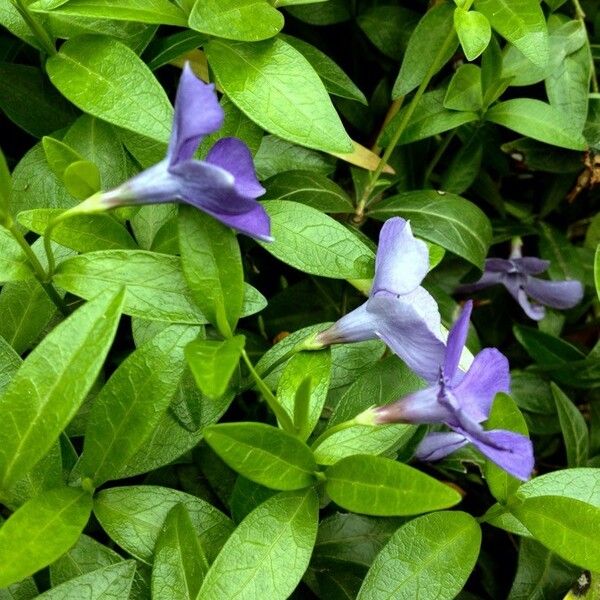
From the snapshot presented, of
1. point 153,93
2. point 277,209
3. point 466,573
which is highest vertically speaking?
point 153,93

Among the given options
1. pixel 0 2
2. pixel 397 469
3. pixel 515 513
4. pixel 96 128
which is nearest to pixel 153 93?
pixel 96 128

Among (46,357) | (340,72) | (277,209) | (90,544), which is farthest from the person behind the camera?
(340,72)

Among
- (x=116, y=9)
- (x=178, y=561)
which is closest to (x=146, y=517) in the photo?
(x=178, y=561)

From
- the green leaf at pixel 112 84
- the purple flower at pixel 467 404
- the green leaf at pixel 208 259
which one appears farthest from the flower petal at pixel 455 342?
the green leaf at pixel 112 84

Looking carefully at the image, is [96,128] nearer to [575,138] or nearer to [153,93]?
[153,93]

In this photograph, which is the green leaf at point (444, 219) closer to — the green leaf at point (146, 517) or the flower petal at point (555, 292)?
the flower petal at point (555, 292)

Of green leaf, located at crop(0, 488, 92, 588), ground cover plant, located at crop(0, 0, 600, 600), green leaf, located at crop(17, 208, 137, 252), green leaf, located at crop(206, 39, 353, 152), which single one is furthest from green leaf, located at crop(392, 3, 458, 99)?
green leaf, located at crop(0, 488, 92, 588)

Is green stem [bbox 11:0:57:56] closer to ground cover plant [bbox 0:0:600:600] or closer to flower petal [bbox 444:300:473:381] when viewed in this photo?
ground cover plant [bbox 0:0:600:600]
